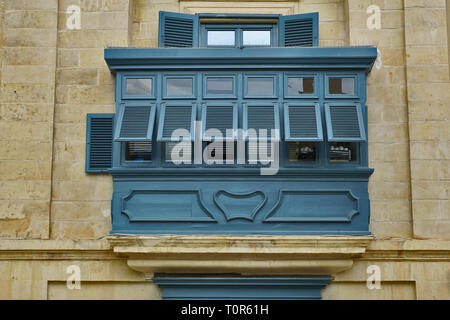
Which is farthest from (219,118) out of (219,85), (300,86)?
(300,86)

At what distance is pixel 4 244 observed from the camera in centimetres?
976

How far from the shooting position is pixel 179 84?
392 inches

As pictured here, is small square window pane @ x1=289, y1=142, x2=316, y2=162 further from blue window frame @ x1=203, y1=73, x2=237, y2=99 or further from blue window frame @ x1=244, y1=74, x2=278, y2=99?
blue window frame @ x1=203, y1=73, x2=237, y2=99

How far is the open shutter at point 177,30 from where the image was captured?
410 inches

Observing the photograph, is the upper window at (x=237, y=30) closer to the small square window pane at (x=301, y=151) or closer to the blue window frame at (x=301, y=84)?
the blue window frame at (x=301, y=84)

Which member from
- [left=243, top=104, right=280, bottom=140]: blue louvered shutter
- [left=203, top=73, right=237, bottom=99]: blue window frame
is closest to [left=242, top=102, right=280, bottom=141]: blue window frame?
[left=243, top=104, right=280, bottom=140]: blue louvered shutter

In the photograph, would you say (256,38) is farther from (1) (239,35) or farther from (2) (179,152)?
(2) (179,152)

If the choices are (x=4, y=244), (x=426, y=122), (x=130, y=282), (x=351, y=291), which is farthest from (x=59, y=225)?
(x=426, y=122)

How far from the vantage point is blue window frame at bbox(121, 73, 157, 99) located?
9891 millimetres

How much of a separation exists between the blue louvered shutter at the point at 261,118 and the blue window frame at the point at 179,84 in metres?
1.09

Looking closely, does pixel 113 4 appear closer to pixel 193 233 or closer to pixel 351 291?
pixel 193 233

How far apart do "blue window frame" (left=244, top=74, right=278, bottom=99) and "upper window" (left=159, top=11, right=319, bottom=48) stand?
747 millimetres

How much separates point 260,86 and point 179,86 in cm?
150

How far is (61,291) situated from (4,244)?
52.8 inches
